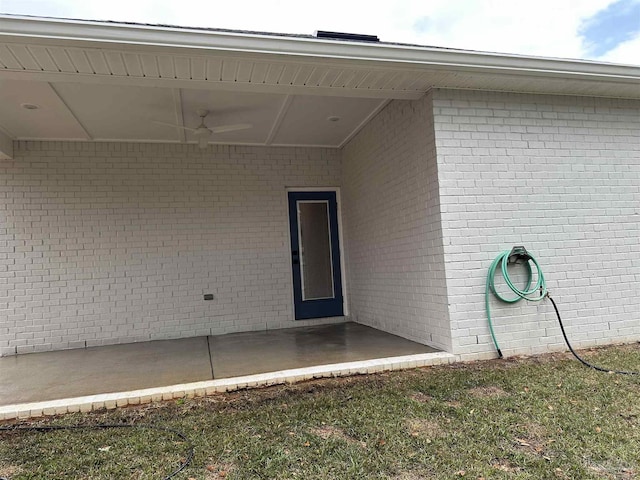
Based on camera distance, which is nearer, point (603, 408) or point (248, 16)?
point (603, 408)

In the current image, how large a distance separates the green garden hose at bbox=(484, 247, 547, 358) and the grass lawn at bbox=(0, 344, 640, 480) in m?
0.74

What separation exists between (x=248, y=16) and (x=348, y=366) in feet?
27.0

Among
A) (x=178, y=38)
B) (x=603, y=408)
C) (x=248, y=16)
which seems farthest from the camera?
(x=248, y=16)

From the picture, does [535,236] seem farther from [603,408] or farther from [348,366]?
[348,366]

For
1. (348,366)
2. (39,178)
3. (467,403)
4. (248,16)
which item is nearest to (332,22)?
(248,16)

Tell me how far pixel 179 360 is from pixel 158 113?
9.22 ft

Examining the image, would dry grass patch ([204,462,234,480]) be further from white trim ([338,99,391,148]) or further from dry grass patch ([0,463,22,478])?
white trim ([338,99,391,148])

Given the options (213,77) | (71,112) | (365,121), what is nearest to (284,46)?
(213,77)

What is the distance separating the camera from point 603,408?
256 cm

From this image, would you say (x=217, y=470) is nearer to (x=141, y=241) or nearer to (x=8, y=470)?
(x=8, y=470)

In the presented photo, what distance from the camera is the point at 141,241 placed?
18.6 ft

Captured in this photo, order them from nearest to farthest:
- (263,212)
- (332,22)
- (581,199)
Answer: (581,199) → (263,212) → (332,22)

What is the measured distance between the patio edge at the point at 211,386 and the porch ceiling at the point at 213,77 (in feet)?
8.17

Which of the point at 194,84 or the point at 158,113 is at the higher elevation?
the point at 158,113
